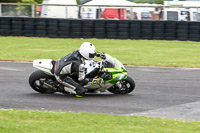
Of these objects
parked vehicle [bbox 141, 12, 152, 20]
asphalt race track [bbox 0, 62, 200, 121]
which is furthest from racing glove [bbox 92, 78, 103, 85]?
parked vehicle [bbox 141, 12, 152, 20]

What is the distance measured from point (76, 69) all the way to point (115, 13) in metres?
12.4

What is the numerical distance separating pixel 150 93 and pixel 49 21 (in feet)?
37.9

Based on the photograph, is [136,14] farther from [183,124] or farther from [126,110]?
[183,124]

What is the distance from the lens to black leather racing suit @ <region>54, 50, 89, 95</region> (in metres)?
7.91

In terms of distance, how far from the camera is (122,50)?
1636 cm

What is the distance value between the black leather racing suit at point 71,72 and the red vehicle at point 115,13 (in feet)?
39.2

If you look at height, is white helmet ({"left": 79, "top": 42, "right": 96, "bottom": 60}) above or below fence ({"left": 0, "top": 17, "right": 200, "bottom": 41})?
below

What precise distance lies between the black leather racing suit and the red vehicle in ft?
39.2

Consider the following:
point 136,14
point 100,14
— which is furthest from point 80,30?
point 136,14

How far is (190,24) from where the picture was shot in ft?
59.5

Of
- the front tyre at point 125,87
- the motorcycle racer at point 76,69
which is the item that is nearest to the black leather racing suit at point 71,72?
the motorcycle racer at point 76,69

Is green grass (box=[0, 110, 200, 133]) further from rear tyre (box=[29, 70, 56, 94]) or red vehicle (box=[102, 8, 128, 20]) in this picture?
red vehicle (box=[102, 8, 128, 20])

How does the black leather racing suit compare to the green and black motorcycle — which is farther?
the green and black motorcycle

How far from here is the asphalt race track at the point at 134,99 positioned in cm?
720
